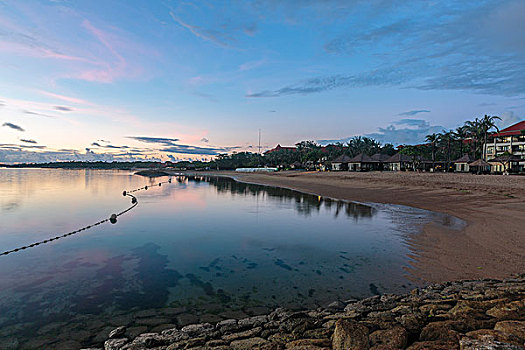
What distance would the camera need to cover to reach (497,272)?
26.3ft

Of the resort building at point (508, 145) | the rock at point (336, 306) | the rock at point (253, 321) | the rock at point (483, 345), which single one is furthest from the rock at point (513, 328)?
the resort building at point (508, 145)

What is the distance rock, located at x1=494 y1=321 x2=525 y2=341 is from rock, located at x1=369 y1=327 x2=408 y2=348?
1236 millimetres

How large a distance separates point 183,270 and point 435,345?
776 cm

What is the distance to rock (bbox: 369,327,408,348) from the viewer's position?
3.91 metres

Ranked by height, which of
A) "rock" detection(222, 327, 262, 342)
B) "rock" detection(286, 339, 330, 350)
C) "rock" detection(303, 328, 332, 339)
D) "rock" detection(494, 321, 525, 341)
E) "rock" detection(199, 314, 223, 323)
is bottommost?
"rock" detection(199, 314, 223, 323)

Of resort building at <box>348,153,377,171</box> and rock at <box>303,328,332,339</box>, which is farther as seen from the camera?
resort building at <box>348,153,377,171</box>

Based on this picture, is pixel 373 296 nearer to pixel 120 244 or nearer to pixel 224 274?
pixel 224 274

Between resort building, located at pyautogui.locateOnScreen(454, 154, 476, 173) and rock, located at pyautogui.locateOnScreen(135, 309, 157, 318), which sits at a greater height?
resort building, located at pyautogui.locateOnScreen(454, 154, 476, 173)

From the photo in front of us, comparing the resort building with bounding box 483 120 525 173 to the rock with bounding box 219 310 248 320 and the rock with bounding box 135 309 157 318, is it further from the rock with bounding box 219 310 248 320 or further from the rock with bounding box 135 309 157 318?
the rock with bounding box 135 309 157 318

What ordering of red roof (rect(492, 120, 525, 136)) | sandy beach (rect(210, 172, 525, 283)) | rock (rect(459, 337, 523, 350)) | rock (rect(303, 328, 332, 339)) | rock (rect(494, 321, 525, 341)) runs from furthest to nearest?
red roof (rect(492, 120, 525, 136))
sandy beach (rect(210, 172, 525, 283))
rock (rect(303, 328, 332, 339))
rock (rect(494, 321, 525, 341))
rock (rect(459, 337, 523, 350))

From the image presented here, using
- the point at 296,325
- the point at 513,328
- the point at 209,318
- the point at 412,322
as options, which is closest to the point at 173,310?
the point at 209,318

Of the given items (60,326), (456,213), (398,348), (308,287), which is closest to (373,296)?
(308,287)

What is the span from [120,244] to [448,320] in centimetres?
1292

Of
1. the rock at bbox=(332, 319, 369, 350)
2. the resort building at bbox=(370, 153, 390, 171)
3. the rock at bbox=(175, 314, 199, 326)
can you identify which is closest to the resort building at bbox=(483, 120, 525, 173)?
the resort building at bbox=(370, 153, 390, 171)
